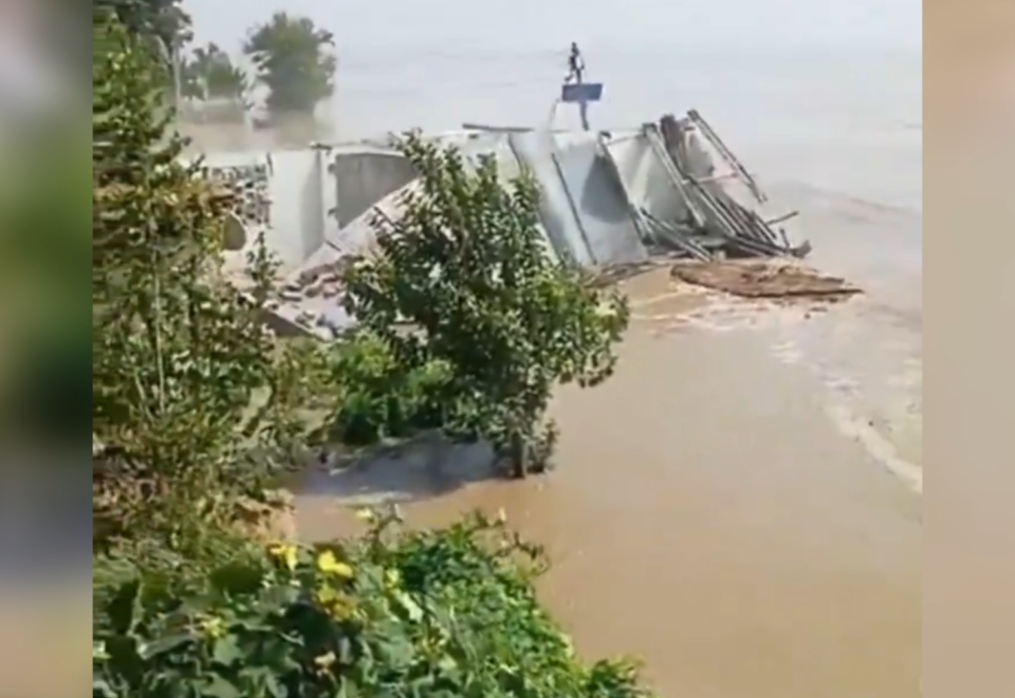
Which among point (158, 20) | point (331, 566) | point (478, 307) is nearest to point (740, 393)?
point (478, 307)

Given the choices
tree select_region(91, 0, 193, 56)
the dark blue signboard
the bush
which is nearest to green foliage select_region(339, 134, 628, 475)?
the bush

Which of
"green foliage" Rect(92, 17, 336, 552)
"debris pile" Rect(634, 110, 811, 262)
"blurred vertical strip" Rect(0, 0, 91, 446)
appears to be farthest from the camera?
"debris pile" Rect(634, 110, 811, 262)

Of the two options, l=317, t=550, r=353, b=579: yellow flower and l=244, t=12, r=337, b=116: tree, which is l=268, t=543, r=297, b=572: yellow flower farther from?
l=244, t=12, r=337, b=116: tree

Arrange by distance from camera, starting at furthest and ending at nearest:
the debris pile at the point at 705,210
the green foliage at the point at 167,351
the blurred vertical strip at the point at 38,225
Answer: the debris pile at the point at 705,210 → the green foliage at the point at 167,351 → the blurred vertical strip at the point at 38,225

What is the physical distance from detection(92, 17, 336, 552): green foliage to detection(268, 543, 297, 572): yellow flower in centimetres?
6

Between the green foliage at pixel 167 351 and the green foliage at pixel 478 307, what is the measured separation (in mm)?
113

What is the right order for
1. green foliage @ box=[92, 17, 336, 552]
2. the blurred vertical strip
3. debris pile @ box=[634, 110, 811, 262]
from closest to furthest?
1. the blurred vertical strip
2. green foliage @ box=[92, 17, 336, 552]
3. debris pile @ box=[634, 110, 811, 262]

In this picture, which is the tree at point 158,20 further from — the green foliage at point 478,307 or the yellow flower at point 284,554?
the yellow flower at point 284,554

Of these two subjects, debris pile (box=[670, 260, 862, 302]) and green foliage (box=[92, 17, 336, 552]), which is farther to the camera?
Result: debris pile (box=[670, 260, 862, 302])

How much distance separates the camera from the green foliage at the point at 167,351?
1250 millimetres

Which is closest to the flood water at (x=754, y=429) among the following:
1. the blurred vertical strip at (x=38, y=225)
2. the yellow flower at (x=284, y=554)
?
the yellow flower at (x=284, y=554)

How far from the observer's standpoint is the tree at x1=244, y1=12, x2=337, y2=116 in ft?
4.25

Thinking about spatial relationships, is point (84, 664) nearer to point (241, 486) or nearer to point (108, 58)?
point (241, 486)

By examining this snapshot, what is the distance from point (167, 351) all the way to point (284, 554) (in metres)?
0.26
